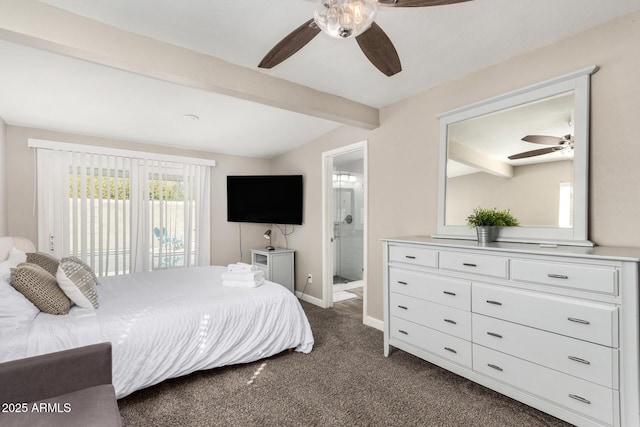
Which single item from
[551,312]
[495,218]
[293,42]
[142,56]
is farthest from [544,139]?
Answer: [142,56]

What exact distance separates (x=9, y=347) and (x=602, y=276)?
302 cm

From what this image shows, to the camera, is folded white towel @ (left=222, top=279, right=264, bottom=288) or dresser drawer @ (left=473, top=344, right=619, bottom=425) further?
folded white towel @ (left=222, top=279, right=264, bottom=288)

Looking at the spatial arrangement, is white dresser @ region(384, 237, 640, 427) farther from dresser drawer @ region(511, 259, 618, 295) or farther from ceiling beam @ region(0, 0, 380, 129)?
ceiling beam @ region(0, 0, 380, 129)

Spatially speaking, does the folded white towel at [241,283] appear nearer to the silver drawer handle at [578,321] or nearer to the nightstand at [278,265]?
the nightstand at [278,265]

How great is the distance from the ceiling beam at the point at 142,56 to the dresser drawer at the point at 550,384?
7.68ft

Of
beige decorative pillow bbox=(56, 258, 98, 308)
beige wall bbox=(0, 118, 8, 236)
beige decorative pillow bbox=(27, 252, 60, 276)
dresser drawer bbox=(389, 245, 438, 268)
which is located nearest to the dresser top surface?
dresser drawer bbox=(389, 245, 438, 268)

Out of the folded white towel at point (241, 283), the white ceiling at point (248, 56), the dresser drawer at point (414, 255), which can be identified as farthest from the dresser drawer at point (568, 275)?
the folded white towel at point (241, 283)

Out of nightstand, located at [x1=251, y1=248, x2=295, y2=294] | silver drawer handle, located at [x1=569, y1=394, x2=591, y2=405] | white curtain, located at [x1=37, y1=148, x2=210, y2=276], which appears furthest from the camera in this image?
nightstand, located at [x1=251, y1=248, x2=295, y2=294]

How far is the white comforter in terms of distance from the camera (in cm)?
188

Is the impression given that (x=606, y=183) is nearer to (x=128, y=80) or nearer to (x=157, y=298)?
(x=157, y=298)

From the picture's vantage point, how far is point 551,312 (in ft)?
5.59

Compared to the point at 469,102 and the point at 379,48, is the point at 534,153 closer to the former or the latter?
the point at 469,102

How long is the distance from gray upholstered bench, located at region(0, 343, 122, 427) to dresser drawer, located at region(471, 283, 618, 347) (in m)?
2.01

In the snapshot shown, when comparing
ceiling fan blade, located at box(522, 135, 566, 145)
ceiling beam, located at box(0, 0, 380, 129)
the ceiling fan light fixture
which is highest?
ceiling beam, located at box(0, 0, 380, 129)
